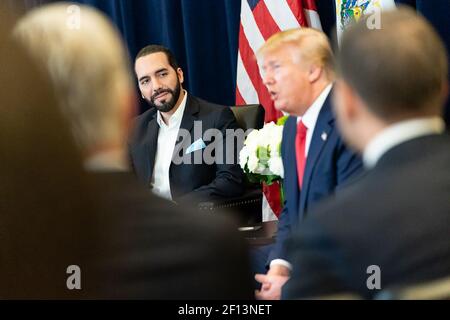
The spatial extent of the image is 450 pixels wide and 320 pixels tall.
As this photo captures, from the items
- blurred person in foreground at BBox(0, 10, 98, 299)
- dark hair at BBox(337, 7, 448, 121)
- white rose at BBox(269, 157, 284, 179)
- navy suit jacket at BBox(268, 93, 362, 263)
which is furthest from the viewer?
white rose at BBox(269, 157, 284, 179)

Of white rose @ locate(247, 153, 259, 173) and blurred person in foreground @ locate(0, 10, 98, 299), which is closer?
blurred person in foreground @ locate(0, 10, 98, 299)

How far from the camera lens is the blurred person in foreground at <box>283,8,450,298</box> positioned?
934 millimetres

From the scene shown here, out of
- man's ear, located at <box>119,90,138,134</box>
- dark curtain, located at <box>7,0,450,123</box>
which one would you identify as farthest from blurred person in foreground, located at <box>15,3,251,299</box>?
dark curtain, located at <box>7,0,450,123</box>

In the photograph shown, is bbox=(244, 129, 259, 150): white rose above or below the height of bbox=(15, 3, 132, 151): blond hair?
above

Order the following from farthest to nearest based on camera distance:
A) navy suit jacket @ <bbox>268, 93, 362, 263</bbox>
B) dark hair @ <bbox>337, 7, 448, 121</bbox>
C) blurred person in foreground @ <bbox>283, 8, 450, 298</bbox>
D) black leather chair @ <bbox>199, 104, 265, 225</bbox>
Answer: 1. black leather chair @ <bbox>199, 104, 265, 225</bbox>
2. navy suit jacket @ <bbox>268, 93, 362, 263</bbox>
3. dark hair @ <bbox>337, 7, 448, 121</bbox>
4. blurred person in foreground @ <bbox>283, 8, 450, 298</bbox>

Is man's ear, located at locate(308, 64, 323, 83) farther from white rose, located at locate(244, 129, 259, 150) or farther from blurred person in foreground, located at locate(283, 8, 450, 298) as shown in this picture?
blurred person in foreground, located at locate(283, 8, 450, 298)

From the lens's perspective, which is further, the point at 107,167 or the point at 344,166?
the point at 344,166

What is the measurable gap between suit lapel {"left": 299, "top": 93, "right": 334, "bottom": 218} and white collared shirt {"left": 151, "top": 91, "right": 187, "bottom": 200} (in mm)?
1290

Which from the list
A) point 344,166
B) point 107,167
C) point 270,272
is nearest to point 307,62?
point 344,166

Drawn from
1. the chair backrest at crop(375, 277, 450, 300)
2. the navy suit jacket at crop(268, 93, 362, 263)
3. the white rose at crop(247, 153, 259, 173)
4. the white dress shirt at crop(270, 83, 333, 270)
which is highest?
the white rose at crop(247, 153, 259, 173)

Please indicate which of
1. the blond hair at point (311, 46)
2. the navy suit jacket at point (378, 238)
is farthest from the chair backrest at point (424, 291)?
the blond hair at point (311, 46)
